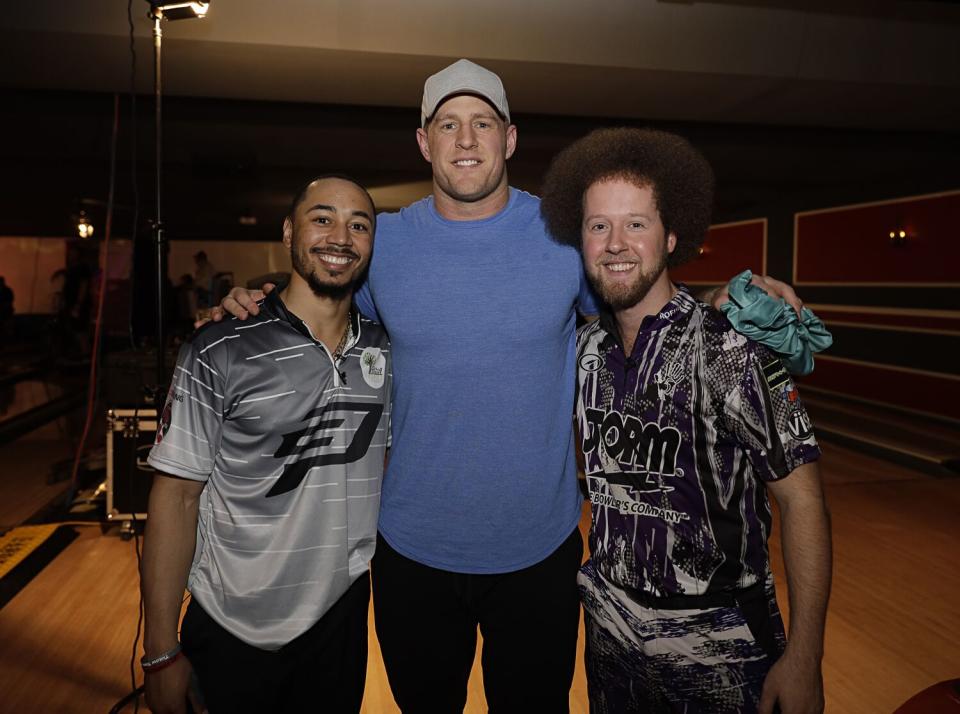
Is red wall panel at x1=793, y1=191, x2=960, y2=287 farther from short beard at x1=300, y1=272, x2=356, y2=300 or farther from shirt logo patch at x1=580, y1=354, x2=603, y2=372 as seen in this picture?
short beard at x1=300, y1=272, x2=356, y2=300

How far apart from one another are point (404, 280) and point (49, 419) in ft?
22.3

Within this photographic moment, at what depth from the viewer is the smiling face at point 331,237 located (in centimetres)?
153

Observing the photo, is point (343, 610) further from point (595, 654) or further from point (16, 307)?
point (16, 307)

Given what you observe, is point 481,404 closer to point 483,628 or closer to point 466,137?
point 483,628

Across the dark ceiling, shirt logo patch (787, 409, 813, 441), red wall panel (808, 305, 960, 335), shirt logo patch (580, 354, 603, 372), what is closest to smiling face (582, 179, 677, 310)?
shirt logo patch (580, 354, 603, 372)

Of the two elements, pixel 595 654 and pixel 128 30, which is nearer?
pixel 595 654

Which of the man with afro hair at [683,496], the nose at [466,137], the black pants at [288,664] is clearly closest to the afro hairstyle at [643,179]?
the man with afro hair at [683,496]

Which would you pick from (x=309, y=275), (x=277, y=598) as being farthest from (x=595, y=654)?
(x=309, y=275)

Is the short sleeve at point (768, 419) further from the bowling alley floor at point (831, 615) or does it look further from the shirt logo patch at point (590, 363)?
the bowling alley floor at point (831, 615)

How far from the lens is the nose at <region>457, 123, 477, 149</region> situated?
1.59 meters

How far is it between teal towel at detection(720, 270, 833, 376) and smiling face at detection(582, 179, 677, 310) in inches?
6.7

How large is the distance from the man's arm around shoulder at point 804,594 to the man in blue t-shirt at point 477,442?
0.49m

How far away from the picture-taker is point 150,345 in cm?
469

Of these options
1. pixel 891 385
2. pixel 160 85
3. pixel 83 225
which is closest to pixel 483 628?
pixel 160 85
